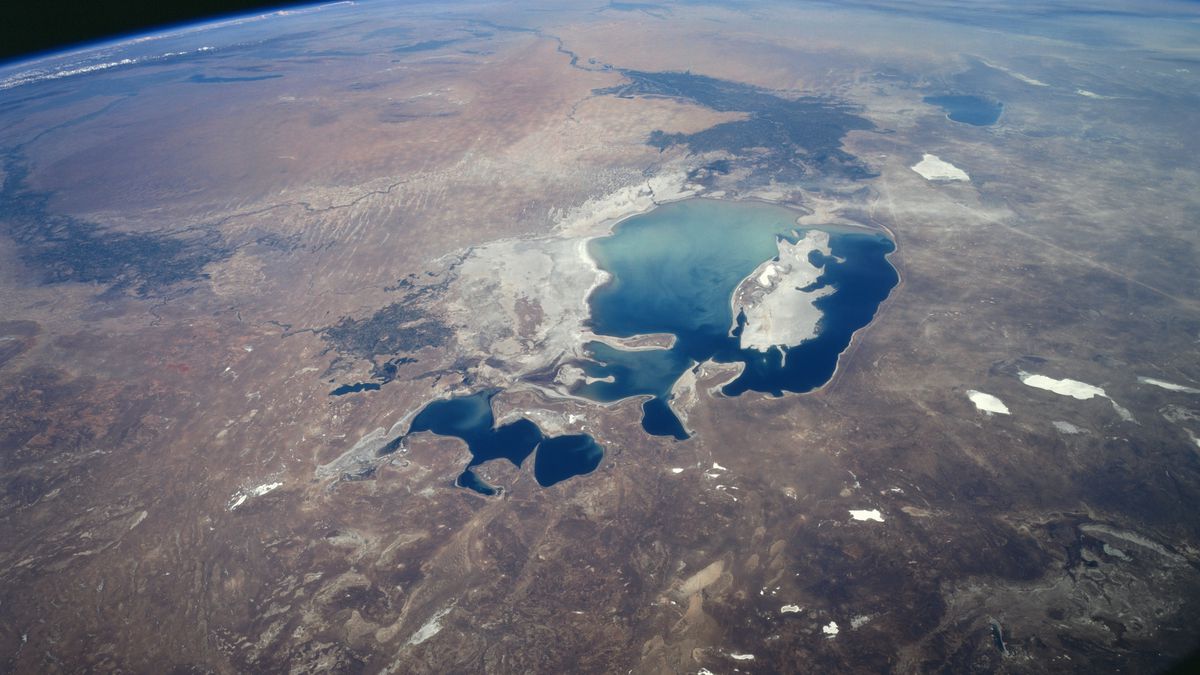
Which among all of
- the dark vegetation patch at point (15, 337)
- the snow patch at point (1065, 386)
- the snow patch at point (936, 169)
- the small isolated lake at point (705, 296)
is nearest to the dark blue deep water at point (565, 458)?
the small isolated lake at point (705, 296)

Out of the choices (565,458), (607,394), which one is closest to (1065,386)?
(607,394)

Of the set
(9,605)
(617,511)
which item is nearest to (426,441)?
(617,511)

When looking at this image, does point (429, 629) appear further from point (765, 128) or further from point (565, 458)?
point (765, 128)

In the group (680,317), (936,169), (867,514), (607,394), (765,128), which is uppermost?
(765,128)

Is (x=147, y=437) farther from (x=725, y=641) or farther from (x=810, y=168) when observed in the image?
(x=810, y=168)

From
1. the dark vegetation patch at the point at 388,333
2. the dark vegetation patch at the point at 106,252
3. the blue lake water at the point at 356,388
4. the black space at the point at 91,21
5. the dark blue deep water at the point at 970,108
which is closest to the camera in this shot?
the black space at the point at 91,21

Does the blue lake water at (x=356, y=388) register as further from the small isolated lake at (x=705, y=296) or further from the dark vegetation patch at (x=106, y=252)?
the dark vegetation patch at (x=106, y=252)
